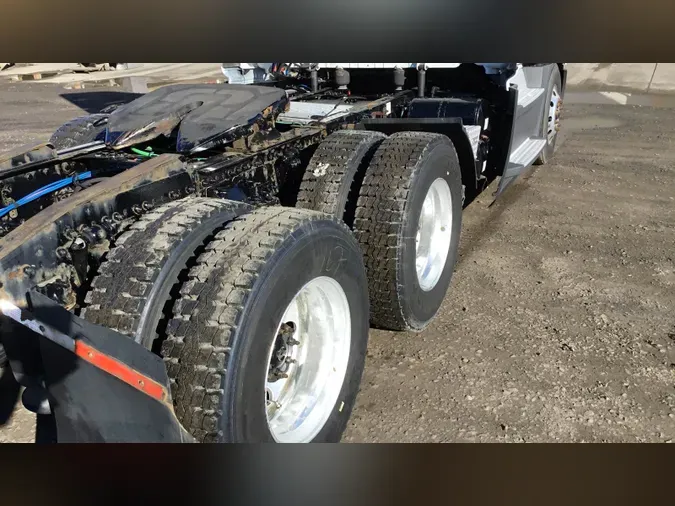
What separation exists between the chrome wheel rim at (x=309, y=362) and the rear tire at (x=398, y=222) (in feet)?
2.41

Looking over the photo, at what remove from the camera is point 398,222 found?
10.4ft

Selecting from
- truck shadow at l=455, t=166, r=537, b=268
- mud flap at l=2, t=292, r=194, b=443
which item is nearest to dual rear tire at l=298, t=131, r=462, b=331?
truck shadow at l=455, t=166, r=537, b=268

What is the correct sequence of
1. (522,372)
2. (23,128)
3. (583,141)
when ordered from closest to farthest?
1. (522,372)
2. (583,141)
3. (23,128)

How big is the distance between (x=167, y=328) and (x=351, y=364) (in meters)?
1.05

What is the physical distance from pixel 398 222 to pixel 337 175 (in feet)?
1.47

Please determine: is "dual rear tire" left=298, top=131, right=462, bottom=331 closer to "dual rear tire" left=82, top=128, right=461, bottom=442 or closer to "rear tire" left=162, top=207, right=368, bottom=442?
"dual rear tire" left=82, top=128, right=461, bottom=442

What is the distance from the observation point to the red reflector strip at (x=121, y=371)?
1.52 meters

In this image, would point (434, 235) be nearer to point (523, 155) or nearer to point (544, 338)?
point (544, 338)

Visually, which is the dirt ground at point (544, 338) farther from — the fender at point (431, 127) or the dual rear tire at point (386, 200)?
the fender at point (431, 127)

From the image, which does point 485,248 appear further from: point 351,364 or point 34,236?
point 34,236

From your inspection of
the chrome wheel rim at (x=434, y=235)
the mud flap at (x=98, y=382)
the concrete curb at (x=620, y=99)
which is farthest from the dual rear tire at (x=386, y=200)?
the concrete curb at (x=620, y=99)

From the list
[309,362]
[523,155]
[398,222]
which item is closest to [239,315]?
[309,362]

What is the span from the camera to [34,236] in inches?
74.1

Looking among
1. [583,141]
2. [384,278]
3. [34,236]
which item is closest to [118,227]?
[34,236]
